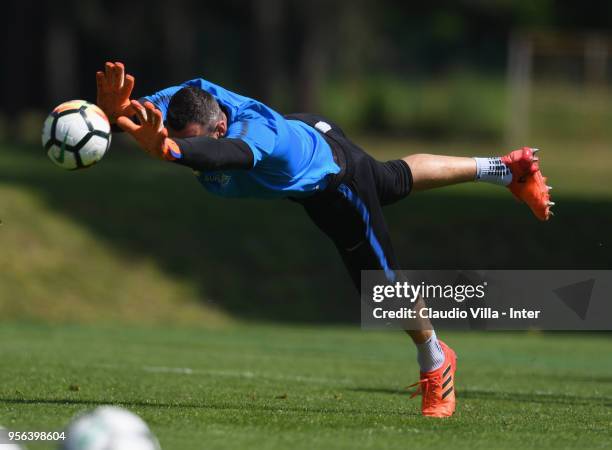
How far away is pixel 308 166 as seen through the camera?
861cm

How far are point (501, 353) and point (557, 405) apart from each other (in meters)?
7.10

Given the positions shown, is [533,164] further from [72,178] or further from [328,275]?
[72,178]

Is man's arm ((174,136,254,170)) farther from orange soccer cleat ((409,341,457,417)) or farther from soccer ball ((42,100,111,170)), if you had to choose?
orange soccer cleat ((409,341,457,417))

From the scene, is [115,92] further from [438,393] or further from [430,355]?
[438,393]

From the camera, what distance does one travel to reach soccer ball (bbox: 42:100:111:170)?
8008 millimetres

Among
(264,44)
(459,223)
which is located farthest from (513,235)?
(264,44)

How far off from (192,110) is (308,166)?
0.90 m

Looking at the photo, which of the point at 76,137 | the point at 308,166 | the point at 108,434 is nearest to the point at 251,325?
the point at 308,166

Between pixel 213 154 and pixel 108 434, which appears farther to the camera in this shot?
pixel 213 154

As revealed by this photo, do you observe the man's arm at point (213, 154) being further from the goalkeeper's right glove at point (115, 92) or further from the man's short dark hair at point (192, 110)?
the goalkeeper's right glove at point (115, 92)

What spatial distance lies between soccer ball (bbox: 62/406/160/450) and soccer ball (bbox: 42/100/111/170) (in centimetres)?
251

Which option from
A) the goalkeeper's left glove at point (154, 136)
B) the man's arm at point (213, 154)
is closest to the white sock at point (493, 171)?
the man's arm at point (213, 154)

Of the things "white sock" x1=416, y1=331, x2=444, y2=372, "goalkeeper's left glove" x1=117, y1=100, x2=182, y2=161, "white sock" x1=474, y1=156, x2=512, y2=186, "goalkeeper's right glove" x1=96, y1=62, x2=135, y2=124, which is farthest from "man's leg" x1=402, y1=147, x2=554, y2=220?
"goalkeeper's left glove" x1=117, y1=100, x2=182, y2=161

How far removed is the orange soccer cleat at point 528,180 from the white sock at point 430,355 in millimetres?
1398
